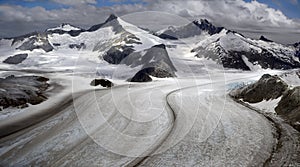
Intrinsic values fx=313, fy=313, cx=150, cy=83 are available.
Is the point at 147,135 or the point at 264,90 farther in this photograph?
the point at 264,90

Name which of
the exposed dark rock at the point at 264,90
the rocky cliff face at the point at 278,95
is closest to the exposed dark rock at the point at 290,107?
the rocky cliff face at the point at 278,95

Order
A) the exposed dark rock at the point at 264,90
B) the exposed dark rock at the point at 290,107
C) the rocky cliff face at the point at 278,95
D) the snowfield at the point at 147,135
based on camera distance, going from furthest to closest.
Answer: the exposed dark rock at the point at 264,90
the rocky cliff face at the point at 278,95
the exposed dark rock at the point at 290,107
the snowfield at the point at 147,135

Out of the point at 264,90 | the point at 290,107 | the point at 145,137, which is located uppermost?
the point at 264,90

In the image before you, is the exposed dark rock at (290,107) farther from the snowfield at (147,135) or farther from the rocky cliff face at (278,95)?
the snowfield at (147,135)

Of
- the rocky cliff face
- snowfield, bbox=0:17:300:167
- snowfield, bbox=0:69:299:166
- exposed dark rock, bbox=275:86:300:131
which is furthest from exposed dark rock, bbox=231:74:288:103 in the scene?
snowfield, bbox=0:69:299:166

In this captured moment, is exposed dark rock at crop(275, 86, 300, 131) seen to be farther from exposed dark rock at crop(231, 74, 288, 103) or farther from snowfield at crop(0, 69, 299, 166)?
exposed dark rock at crop(231, 74, 288, 103)

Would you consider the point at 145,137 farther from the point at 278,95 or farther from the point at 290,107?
the point at 278,95

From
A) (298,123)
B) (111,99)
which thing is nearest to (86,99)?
(111,99)

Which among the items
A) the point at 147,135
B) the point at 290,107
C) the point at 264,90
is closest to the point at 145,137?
the point at 147,135
